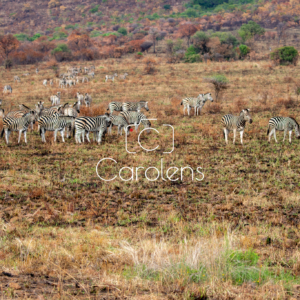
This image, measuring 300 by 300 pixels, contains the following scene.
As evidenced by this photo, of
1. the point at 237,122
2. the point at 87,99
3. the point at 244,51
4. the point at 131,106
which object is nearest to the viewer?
the point at 237,122

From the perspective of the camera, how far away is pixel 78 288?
4.82 metres

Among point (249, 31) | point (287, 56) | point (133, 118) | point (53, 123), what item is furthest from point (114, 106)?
point (249, 31)

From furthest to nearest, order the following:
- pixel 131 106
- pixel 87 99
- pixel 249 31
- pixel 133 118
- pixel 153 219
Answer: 1. pixel 249 31
2. pixel 87 99
3. pixel 131 106
4. pixel 133 118
5. pixel 153 219

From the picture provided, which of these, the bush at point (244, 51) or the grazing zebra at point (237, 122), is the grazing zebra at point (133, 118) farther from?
the bush at point (244, 51)

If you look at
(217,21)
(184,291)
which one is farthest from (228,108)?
(217,21)

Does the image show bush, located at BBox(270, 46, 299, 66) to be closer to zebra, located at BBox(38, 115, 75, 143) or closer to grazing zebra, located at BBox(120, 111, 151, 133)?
grazing zebra, located at BBox(120, 111, 151, 133)

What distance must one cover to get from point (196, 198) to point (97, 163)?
404 cm

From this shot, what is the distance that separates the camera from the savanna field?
4941mm

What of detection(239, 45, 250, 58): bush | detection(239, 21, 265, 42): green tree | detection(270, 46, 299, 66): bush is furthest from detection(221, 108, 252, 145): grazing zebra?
detection(239, 21, 265, 42): green tree

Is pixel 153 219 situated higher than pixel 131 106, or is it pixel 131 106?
pixel 131 106

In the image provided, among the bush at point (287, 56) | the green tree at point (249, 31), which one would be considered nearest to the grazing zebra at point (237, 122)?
the bush at point (287, 56)

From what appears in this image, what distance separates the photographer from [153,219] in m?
7.95

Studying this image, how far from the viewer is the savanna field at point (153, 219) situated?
16.2 ft

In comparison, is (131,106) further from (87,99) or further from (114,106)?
(87,99)
